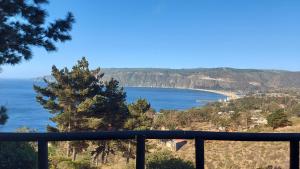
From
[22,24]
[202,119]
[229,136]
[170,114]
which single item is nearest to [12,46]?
[22,24]

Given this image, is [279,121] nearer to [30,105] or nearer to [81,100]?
[81,100]

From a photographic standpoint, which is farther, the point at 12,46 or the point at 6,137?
the point at 12,46

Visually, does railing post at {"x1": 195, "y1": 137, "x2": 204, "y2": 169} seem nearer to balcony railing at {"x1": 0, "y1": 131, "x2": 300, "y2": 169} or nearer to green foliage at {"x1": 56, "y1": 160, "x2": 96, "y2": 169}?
balcony railing at {"x1": 0, "y1": 131, "x2": 300, "y2": 169}

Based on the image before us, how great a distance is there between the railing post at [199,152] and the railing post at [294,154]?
0.64m

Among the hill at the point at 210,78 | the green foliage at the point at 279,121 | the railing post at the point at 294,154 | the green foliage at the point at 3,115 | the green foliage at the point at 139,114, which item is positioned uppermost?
the hill at the point at 210,78

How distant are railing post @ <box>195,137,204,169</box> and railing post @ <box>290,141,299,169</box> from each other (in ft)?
2.09

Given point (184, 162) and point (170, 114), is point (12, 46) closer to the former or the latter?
point (184, 162)

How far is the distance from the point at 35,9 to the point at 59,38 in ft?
1.50

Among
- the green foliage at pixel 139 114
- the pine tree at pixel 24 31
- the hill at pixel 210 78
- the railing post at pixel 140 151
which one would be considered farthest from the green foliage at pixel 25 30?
the hill at pixel 210 78

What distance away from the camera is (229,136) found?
8.29 feet

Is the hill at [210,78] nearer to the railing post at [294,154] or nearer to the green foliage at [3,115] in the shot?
the green foliage at [3,115]

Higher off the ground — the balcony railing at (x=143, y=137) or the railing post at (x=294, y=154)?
the balcony railing at (x=143, y=137)

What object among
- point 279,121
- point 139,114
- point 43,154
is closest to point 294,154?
point 43,154

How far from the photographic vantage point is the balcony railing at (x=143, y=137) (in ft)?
8.08
